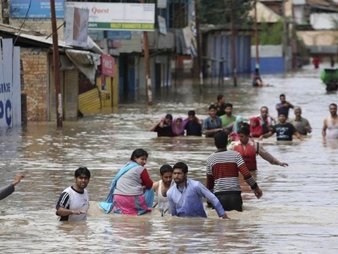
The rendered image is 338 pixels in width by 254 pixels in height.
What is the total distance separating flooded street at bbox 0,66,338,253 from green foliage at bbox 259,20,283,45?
88002 mm

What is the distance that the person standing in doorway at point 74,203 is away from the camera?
582 inches

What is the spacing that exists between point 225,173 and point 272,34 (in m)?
113

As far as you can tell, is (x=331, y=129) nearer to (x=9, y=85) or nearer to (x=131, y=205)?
(x=9, y=85)

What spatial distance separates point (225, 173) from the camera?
51.1ft

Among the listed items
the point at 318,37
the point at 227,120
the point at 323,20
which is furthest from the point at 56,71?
the point at 318,37

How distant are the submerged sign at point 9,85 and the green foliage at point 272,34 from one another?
91.6 m

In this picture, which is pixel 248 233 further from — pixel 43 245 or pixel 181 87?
pixel 181 87

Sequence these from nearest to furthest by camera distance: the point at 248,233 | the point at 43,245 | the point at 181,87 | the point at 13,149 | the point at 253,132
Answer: the point at 43,245, the point at 248,233, the point at 13,149, the point at 253,132, the point at 181,87

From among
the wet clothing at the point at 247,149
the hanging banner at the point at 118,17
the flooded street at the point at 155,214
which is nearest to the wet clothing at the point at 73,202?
the flooded street at the point at 155,214

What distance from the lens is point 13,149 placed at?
2733 cm

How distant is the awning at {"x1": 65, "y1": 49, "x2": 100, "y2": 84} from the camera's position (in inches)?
1516

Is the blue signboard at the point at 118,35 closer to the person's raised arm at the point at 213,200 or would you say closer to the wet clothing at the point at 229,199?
the wet clothing at the point at 229,199

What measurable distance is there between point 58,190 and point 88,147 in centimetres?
898

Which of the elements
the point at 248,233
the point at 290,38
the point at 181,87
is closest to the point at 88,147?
the point at 248,233
